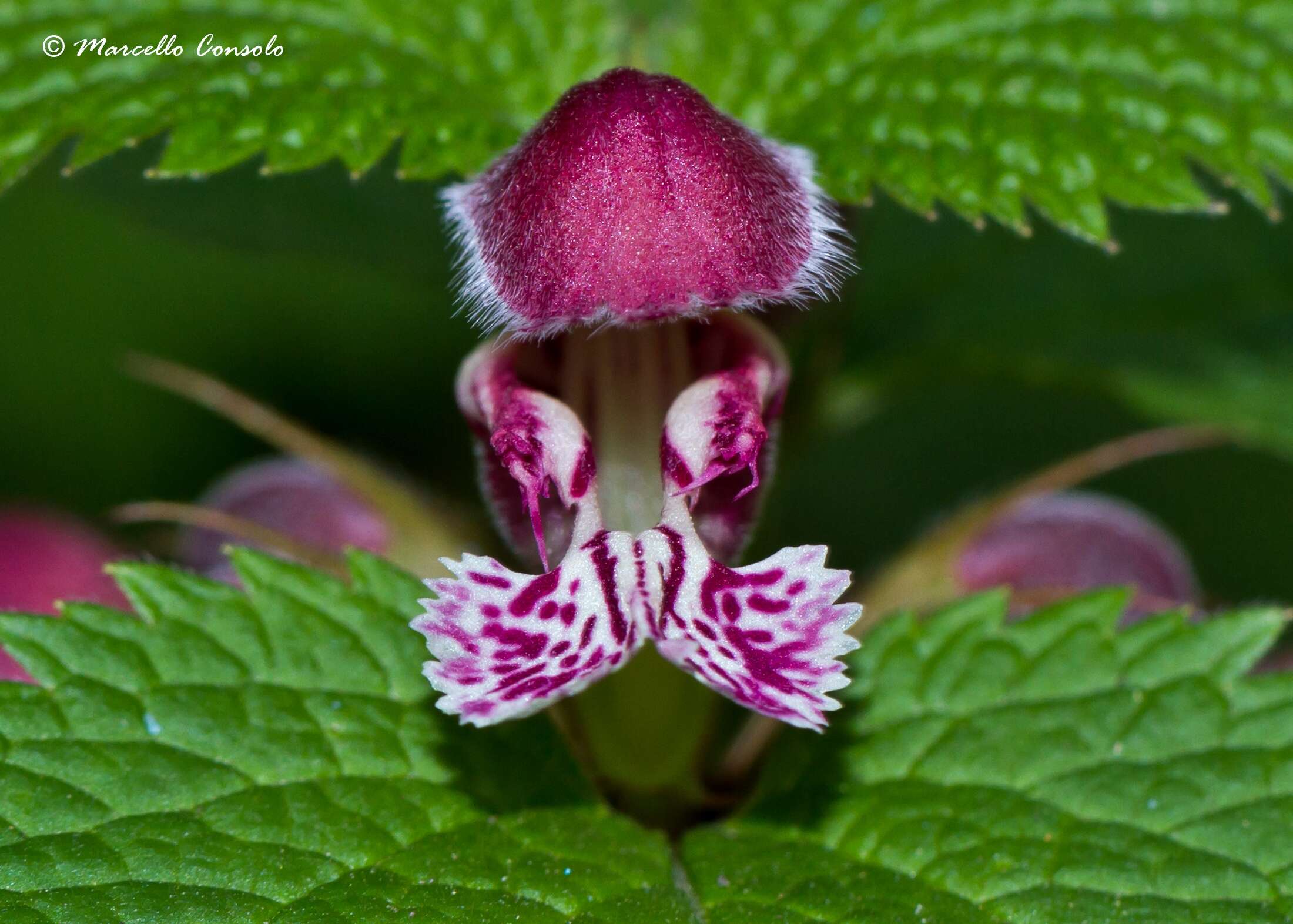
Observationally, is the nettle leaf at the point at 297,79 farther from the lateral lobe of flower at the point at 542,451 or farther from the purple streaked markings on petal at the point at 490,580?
the purple streaked markings on petal at the point at 490,580

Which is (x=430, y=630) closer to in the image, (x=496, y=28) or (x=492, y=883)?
(x=492, y=883)

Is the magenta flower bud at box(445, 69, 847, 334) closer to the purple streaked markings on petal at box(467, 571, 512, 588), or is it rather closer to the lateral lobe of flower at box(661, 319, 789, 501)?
the lateral lobe of flower at box(661, 319, 789, 501)

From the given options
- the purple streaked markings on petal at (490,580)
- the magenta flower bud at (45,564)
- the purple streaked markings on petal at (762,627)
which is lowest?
the purple streaked markings on petal at (762,627)

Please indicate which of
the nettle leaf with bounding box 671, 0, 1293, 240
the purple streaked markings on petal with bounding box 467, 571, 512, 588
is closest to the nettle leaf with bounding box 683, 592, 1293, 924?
the purple streaked markings on petal with bounding box 467, 571, 512, 588

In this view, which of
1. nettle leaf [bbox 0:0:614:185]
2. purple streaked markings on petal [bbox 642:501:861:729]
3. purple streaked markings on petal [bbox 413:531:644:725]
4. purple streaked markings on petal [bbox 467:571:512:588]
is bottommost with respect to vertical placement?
purple streaked markings on petal [bbox 642:501:861:729]

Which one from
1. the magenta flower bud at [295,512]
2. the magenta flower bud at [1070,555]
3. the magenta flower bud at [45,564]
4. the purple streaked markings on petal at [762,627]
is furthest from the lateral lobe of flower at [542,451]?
the magenta flower bud at [45,564]

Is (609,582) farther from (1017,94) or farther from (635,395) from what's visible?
(1017,94)

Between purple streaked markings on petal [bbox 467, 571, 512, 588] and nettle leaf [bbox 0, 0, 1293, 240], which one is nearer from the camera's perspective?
purple streaked markings on petal [bbox 467, 571, 512, 588]
